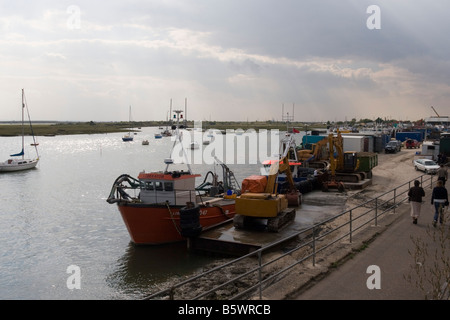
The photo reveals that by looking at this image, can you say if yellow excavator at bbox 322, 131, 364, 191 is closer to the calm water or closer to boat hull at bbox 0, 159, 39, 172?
the calm water

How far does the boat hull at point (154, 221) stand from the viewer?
1864cm

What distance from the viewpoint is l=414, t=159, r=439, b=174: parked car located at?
34947 millimetres

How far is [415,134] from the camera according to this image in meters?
83.6

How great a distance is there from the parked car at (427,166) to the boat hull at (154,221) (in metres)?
24.8

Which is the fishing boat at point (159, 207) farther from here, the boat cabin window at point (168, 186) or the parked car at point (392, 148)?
the parked car at point (392, 148)

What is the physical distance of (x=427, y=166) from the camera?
119ft

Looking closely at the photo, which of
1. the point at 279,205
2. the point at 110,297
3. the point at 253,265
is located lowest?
the point at 110,297

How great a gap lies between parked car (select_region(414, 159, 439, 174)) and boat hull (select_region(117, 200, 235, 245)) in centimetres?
2481
